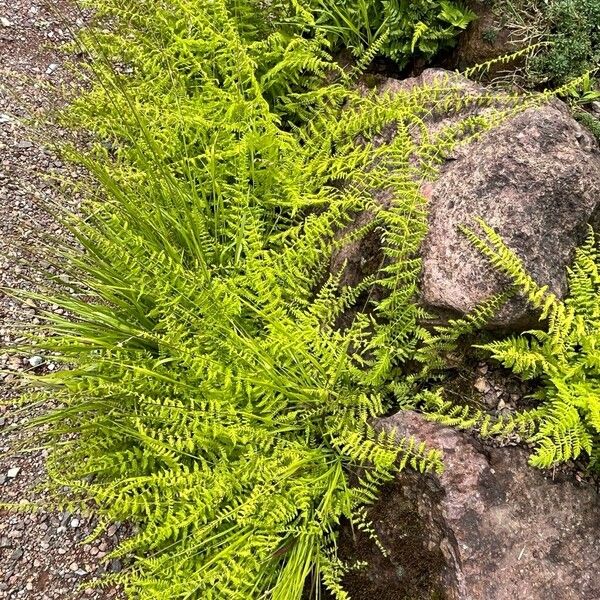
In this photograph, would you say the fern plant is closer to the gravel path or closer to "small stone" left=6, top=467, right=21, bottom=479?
the gravel path

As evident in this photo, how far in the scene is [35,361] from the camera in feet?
11.7

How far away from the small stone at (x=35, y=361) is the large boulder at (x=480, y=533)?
2.12m

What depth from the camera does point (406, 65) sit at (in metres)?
3.83

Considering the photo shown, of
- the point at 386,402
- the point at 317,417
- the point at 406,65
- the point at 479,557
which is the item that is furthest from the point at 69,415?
the point at 406,65

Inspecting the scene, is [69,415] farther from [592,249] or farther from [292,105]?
[592,249]

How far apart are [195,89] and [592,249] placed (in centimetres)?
249

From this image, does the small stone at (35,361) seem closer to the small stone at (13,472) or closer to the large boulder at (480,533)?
the small stone at (13,472)

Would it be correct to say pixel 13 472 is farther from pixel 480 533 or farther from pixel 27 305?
pixel 480 533

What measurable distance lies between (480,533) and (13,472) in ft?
8.08

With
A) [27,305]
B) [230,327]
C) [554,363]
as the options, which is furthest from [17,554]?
[554,363]

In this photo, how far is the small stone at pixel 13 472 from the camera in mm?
3305

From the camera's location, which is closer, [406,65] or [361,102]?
[361,102]

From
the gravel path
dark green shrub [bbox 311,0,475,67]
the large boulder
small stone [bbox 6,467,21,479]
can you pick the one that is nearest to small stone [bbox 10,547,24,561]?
the gravel path

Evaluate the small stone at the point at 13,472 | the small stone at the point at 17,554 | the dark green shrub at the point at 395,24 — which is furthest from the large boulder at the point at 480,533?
the dark green shrub at the point at 395,24
